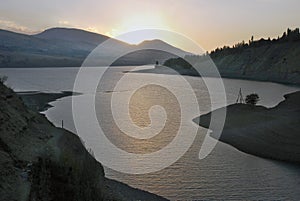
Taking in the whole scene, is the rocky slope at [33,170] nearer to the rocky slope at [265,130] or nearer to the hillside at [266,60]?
the rocky slope at [265,130]

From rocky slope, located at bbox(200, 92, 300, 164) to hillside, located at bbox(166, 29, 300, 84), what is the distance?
62.8 m

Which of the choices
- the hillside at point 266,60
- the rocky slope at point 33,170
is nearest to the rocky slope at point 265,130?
the rocky slope at point 33,170

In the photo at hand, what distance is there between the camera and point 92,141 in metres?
24.4

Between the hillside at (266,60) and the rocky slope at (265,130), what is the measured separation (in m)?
62.8

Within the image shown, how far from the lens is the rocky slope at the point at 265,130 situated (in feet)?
76.6

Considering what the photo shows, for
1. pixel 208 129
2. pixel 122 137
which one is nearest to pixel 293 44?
pixel 208 129

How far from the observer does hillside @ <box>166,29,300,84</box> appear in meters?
101

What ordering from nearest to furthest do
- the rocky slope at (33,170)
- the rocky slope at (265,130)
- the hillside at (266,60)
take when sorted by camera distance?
the rocky slope at (33,170) → the rocky slope at (265,130) → the hillside at (266,60)

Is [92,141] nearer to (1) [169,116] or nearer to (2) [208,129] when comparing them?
(2) [208,129]

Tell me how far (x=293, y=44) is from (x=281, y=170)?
105m

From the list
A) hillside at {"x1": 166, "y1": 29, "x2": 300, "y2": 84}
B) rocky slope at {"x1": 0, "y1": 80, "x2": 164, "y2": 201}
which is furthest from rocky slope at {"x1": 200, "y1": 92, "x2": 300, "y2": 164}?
hillside at {"x1": 166, "y1": 29, "x2": 300, "y2": 84}

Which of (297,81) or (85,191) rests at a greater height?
(297,81)

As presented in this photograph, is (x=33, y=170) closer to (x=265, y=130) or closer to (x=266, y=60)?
(x=265, y=130)

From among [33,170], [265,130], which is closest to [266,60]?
[265,130]
